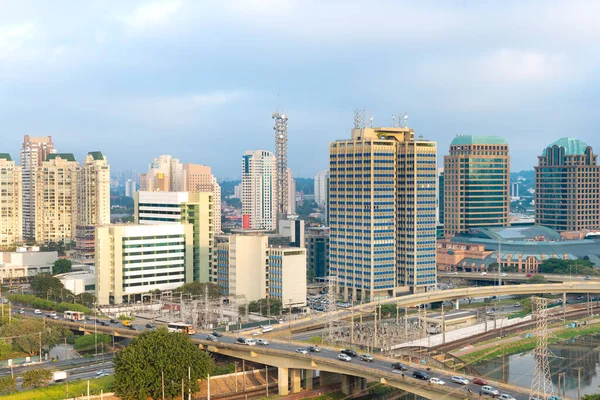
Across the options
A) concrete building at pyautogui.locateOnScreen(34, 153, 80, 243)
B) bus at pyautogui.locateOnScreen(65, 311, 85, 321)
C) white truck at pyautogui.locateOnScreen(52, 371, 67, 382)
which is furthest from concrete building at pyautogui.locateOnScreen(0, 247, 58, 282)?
white truck at pyautogui.locateOnScreen(52, 371, 67, 382)

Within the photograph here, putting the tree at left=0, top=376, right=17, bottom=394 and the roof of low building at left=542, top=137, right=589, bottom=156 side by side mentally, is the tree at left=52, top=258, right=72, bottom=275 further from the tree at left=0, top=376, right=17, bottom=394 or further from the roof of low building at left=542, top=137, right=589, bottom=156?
the roof of low building at left=542, top=137, right=589, bottom=156

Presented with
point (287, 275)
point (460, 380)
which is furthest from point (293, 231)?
point (460, 380)

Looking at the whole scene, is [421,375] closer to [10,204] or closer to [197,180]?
[10,204]

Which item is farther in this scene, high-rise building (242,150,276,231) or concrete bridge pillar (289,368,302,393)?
high-rise building (242,150,276,231)

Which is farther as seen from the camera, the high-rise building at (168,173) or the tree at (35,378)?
the high-rise building at (168,173)

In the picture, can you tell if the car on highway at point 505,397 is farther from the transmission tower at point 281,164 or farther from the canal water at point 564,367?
the transmission tower at point 281,164

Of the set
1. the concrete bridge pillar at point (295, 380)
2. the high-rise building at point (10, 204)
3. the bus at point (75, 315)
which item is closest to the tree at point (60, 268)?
the high-rise building at point (10, 204)
